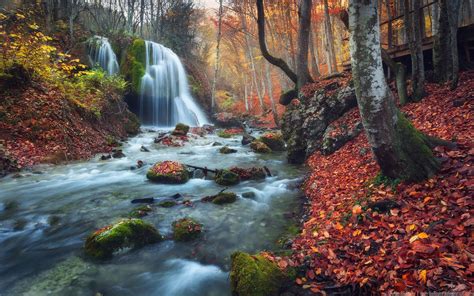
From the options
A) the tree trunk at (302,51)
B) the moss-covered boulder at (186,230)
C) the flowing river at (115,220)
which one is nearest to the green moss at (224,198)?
the flowing river at (115,220)

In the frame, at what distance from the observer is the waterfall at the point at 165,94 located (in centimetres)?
2378

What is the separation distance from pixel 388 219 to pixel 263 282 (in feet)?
7.02

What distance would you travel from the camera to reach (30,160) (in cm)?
1077

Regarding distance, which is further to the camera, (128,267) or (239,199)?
(239,199)

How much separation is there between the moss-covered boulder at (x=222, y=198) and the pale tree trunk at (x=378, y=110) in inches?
161

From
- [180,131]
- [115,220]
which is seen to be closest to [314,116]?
[115,220]

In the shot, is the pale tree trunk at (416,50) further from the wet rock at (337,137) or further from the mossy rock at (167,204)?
the mossy rock at (167,204)

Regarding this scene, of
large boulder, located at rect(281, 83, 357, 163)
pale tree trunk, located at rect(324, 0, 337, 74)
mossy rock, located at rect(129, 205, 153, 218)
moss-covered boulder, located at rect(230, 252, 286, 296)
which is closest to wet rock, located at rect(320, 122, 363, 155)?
large boulder, located at rect(281, 83, 357, 163)

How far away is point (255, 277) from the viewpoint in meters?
3.94

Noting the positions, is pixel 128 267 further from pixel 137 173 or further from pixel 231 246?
pixel 137 173

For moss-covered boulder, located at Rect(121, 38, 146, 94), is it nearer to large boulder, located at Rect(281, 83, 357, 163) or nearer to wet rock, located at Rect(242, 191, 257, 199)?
large boulder, located at Rect(281, 83, 357, 163)

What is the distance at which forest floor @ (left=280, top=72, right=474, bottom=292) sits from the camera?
3.25 m

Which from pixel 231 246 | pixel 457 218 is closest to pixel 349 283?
pixel 457 218

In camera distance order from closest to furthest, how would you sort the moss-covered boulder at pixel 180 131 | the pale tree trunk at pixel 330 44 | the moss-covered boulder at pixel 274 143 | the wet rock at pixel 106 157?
the wet rock at pixel 106 157 → the moss-covered boulder at pixel 274 143 → the moss-covered boulder at pixel 180 131 → the pale tree trunk at pixel 330 44
